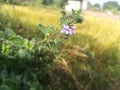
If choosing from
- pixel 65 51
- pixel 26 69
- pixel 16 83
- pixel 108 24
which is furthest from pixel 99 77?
pixel 108 24

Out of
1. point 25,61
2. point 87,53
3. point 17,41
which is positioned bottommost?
point 87,53

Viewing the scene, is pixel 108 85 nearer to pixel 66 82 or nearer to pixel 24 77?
pixel 66 82

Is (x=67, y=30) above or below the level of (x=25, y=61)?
above

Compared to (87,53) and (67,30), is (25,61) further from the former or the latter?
(67,30)

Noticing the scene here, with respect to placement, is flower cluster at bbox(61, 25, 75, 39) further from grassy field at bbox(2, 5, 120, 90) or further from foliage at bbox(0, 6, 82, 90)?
grassy field at bbox(2, 5, 120, 90)

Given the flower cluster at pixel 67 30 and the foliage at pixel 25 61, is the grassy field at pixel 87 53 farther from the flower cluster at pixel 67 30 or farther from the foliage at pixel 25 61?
the flower cluster at pixel 67 30

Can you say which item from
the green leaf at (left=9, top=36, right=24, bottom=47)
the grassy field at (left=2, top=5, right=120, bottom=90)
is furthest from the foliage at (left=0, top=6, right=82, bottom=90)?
the grassy field at (left=2, top=5, right=120, bottom=90)

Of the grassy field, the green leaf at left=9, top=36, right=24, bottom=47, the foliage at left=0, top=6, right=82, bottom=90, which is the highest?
the green leaf at left=9, top=36, right=24, bottom=47

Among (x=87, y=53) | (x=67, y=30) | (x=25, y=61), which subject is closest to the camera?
(x=67, y=30)

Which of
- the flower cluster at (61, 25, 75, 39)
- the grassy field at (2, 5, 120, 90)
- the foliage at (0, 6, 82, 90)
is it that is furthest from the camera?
the grassy field at (2, 5, 120, 90)

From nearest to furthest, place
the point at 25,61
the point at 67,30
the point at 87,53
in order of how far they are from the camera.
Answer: the point at 67,30 → the point at 25,61 → the point at 87,53

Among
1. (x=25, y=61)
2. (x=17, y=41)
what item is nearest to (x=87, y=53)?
(x=25, y=61)
